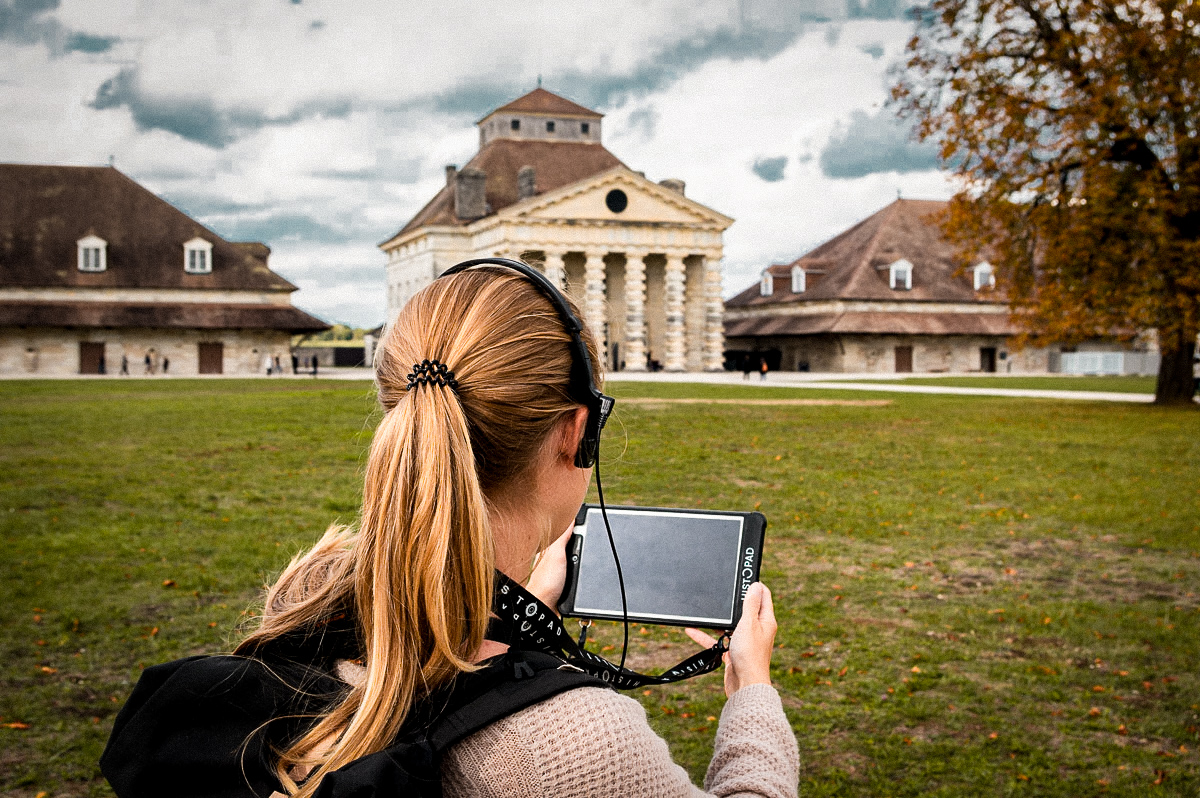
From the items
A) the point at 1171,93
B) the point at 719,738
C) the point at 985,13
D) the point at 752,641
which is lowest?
the point at 719,738

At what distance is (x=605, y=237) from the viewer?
225 ft

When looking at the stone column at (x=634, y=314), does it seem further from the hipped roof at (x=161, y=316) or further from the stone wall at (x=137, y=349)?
the stone wall at (x=137, y=349)

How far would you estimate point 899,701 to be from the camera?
5.84 metres

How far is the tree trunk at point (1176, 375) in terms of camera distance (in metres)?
29.8

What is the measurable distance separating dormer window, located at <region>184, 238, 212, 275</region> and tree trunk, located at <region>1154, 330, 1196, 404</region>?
53.2 m

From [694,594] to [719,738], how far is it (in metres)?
0.41

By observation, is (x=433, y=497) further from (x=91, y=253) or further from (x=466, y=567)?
(x=91, y=253)

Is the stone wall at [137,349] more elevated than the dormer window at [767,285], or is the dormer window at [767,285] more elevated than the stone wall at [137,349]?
the dormer window at [767,285]

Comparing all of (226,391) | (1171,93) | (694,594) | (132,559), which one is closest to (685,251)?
(226,391)

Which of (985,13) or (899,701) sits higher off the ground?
(985,13)

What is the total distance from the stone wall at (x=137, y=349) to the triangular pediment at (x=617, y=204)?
17.5m

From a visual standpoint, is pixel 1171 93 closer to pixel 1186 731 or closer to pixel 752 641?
pixel 1186 731

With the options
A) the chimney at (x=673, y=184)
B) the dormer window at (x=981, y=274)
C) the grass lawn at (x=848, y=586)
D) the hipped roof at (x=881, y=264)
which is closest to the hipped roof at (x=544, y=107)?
the chimney at (x=673, y=184)

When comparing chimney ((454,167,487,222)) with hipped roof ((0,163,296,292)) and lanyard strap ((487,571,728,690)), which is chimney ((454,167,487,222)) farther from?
lanyard strap ((487,571,728,690))
